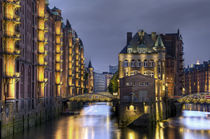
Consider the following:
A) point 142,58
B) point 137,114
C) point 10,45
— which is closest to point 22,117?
point 10,45

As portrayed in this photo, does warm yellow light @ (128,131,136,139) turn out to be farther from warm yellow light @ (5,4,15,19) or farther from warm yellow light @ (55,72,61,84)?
warm yellow light @ (55,72,61,84)

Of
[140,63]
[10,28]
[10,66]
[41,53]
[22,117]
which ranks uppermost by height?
[10,28]

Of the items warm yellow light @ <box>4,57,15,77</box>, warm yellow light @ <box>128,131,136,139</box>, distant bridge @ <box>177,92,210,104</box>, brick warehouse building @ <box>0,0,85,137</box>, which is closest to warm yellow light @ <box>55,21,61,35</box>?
brick warehouse building @ <box>0,0,85,137</box>

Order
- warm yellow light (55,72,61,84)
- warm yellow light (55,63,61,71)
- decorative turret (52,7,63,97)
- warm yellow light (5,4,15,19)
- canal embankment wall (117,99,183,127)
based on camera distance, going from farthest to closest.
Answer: warm yellow light (55,63,61,71)
decorative turret (52,7,63,97)
warm yellow light (55,72,61,84)
canal embankment wall (117,99,183,127)
warm yellow light (5,4,15,19)

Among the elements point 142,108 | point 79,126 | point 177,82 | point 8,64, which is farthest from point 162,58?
point 8,64

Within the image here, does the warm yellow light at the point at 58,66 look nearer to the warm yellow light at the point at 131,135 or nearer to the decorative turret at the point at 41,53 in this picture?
the decorative turret at the point at 41,53

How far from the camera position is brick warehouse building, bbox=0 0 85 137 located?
63.1 metres

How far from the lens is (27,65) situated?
79312 mm

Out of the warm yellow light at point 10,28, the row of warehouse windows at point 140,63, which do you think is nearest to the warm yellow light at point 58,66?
the row of warehouse windows at point 140,63

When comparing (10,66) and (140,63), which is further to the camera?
(140,63)

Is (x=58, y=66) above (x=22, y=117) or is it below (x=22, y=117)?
above

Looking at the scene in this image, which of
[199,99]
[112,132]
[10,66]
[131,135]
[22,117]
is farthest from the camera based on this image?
[199,99]

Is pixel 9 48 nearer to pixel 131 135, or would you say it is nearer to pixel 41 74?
pixel 41 74

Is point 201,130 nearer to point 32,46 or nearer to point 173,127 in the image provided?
point 173,127
